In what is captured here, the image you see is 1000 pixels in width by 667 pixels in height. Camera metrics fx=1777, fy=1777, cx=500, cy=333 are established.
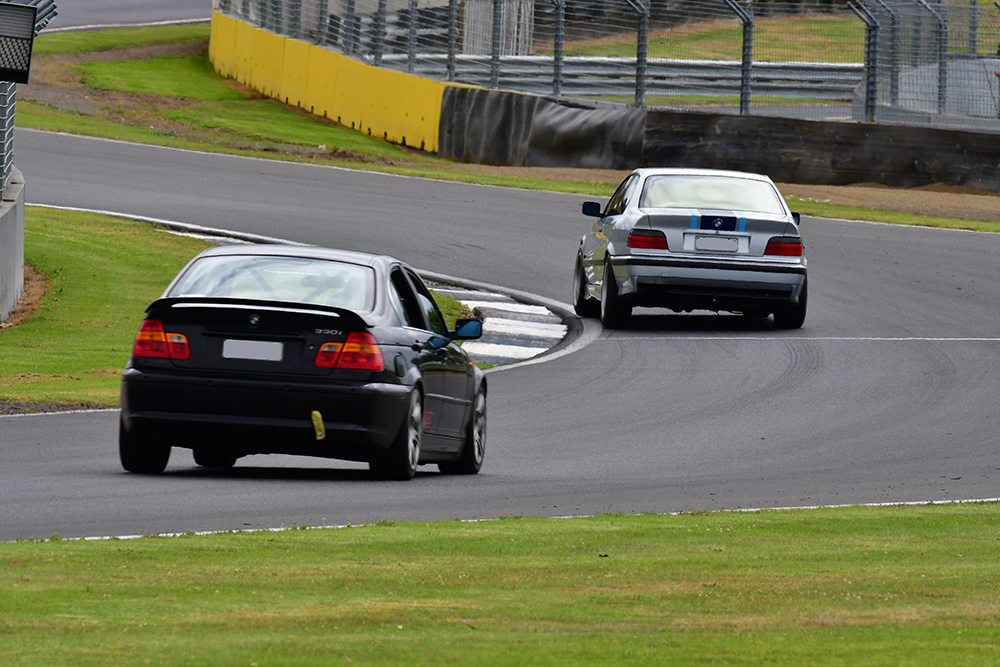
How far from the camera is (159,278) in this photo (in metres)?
19.6

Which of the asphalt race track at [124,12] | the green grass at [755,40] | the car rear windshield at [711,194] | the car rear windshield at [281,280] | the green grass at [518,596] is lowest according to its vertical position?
the green grass at [518,596]

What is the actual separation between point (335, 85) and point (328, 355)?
2886 centimetres

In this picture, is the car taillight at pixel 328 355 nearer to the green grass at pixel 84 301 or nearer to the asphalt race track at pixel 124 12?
the green grass at pixel 84 301

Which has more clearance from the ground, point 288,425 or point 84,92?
point 84,92

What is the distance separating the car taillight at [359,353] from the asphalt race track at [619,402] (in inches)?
26.7

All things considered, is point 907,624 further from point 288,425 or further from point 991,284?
point 991,284

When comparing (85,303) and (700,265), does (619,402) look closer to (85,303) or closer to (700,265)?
(700,265)

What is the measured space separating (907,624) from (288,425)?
434cm

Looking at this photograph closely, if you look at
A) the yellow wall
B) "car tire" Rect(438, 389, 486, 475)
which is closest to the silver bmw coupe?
"car tire" Rect(438, 389, 486, 475)

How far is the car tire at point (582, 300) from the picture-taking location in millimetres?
18594

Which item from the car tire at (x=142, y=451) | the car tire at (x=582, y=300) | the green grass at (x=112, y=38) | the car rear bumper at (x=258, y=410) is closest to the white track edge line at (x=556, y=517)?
the car rear bumper at (x=258, y=410)

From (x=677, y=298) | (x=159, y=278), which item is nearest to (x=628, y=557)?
(x=677, y=298)

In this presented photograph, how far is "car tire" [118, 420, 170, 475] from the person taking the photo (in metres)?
9.66

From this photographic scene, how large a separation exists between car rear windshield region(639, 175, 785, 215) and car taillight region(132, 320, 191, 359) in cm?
848
